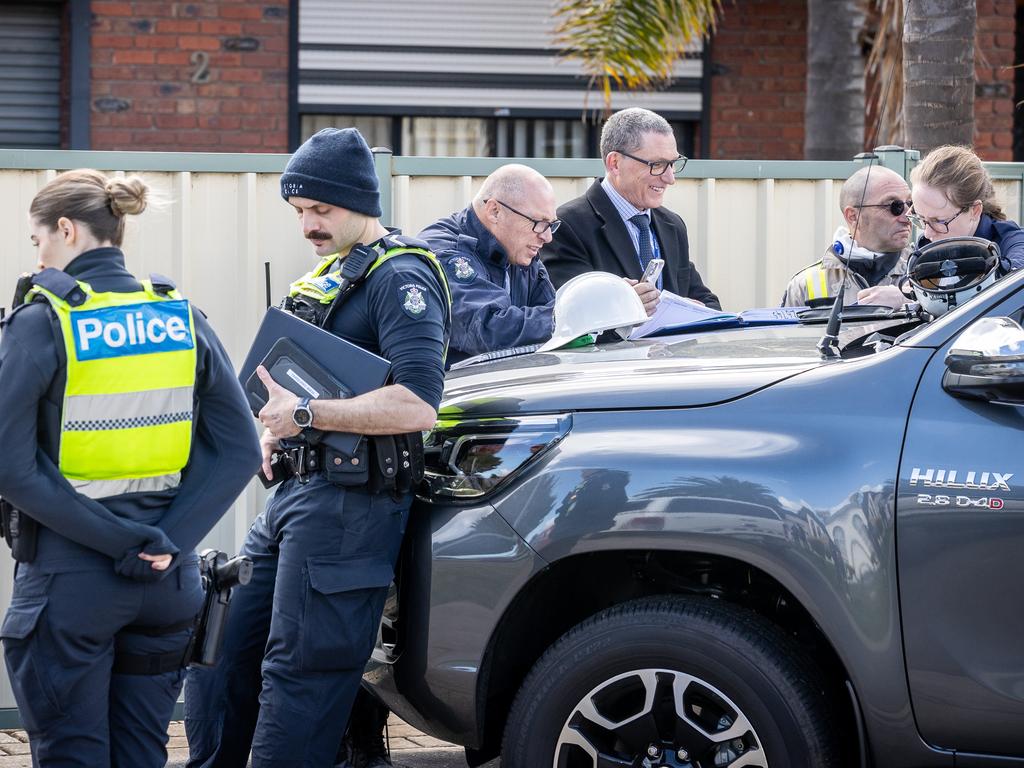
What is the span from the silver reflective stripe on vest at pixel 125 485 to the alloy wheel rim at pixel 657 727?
3.58ft

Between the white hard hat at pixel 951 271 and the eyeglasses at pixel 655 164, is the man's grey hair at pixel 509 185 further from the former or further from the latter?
the white hard hat at pixel 951 271

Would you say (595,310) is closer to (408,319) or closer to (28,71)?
(408,319)

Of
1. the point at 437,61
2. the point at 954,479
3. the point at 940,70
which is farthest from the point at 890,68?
the point at 954,479

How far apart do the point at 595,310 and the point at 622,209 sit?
3.13ft

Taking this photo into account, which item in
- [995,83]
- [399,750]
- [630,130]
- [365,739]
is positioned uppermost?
[995,83]

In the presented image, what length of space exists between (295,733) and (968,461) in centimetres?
177

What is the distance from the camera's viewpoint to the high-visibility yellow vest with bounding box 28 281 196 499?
→ 318 centimetres

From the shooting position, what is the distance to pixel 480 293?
4.57 metres

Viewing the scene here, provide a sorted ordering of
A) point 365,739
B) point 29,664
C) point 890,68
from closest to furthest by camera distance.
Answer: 1. point 29,664
2. point 365,739
3. point 890,68

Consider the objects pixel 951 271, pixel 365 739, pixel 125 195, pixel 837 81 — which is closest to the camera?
pixel 125 195

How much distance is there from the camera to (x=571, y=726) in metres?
3.54

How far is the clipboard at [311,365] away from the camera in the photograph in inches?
146

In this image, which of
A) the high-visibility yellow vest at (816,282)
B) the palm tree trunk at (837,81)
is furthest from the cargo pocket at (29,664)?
the palm tree trunk at (837,81)

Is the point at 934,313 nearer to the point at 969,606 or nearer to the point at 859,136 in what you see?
the point at 969,606
